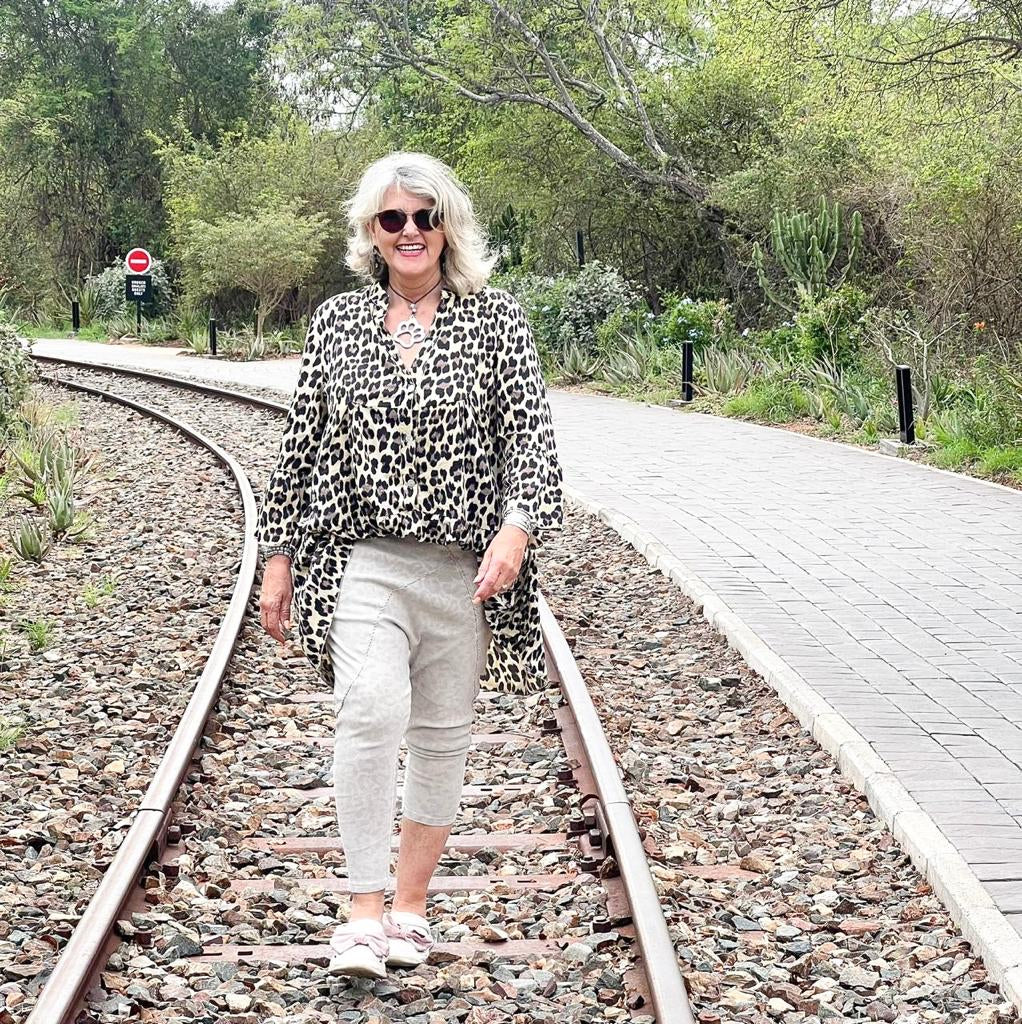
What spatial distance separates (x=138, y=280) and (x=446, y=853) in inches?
1463

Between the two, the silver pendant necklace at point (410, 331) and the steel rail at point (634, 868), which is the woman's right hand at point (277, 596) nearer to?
the silver pendant necklace at point (410, 331)

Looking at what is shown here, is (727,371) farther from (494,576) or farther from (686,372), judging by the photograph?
(494,576)

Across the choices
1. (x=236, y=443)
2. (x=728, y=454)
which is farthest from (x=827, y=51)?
(x=236, y=443)

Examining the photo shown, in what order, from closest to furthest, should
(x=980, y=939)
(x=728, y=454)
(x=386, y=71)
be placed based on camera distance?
(x=980, y=939) → (x=728, y=454) → (x=386, y=71)

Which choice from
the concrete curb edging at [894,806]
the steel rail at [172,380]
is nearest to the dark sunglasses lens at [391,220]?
the concrete curb edging at [894,806]

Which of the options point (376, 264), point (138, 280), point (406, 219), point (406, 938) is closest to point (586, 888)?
point (406, 938)

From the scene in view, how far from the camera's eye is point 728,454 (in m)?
15.5

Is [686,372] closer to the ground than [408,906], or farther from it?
farther from it

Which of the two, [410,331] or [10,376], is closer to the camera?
[410,331]

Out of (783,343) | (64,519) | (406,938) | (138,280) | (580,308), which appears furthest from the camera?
(138,280)

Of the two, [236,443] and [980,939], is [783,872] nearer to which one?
[980,939]

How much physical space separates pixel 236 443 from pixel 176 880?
42.3 feet

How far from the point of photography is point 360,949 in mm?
3826

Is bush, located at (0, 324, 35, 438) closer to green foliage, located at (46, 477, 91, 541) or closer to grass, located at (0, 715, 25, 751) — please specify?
green foliage, located at (46, 477, 91, 541)
